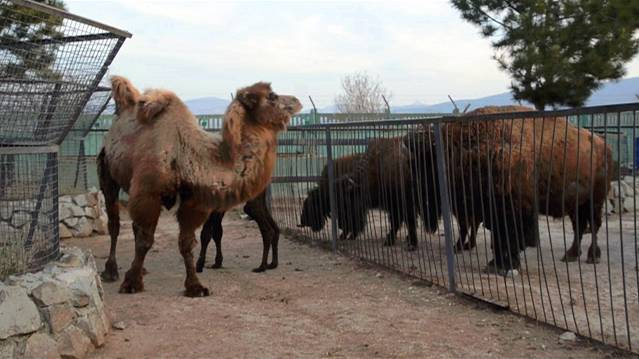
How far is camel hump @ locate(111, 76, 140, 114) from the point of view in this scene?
293 inches

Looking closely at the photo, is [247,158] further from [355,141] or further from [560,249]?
[560,249]

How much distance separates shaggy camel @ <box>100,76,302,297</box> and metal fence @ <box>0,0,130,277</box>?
81 centimetres

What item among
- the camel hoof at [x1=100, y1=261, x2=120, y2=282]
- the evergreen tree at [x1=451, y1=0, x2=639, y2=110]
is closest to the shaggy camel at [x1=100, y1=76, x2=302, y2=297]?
the camel hoof at [x1=100, y1=261, x2=120, y2=282]

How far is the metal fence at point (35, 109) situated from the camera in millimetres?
5180

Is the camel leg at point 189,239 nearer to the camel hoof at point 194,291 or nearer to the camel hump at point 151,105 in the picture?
the camel hoof at point 194,291

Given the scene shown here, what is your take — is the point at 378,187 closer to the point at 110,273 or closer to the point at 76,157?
the point at 110,273

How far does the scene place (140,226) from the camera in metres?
6.68

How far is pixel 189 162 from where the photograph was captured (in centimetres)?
648

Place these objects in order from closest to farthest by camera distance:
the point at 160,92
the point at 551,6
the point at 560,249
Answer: the point at 160,92 → the point at 560,249 → the point at 551,6

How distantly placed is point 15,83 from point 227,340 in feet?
8.54

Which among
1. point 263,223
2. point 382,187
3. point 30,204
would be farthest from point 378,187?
point 30,204

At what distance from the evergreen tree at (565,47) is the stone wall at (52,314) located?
15.2 m

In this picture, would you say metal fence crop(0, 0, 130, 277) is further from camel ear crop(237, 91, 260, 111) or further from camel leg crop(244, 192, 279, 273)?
camel leg crop(244, 192, 279, 273)

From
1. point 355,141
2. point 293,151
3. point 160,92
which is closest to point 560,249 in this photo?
point 355,141
